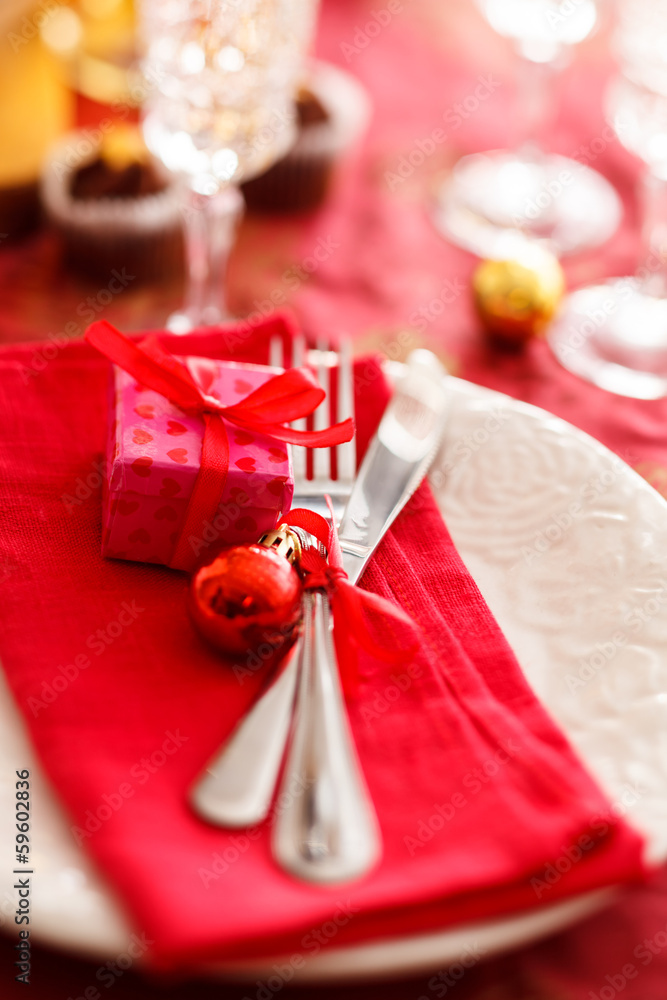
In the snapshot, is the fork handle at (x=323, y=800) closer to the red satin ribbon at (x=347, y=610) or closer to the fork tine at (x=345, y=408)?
the red satin ribbon at (x=347, y=610)

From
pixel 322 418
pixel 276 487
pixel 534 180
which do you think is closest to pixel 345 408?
pixel 322 418

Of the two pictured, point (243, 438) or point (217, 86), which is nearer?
→ point (243, 438)

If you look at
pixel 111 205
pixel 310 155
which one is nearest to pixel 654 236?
pixel 310 155

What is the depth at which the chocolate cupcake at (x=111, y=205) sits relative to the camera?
85cm

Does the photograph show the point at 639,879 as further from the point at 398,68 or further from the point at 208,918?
the point at 398,68

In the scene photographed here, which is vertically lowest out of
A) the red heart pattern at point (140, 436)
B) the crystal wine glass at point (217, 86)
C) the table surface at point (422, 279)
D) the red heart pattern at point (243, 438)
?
the table surface at point (422, 279)

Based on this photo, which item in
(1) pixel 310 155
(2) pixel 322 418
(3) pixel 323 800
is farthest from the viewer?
(1) pixel 310 155

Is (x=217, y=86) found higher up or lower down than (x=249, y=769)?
higher up

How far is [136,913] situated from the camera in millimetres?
362

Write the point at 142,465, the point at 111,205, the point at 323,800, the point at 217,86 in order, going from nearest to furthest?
the point at 323,800 → the point at 142,465 → the point at 217,86 → the point at 111,205

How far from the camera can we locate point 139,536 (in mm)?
521

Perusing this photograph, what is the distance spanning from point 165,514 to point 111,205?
17.1 inches

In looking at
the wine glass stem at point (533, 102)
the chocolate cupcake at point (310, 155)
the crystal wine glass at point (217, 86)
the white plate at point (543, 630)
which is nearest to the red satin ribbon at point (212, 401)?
the white plate at point (543, 630)

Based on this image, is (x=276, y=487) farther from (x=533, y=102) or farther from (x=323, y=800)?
(x=533, y=102)
